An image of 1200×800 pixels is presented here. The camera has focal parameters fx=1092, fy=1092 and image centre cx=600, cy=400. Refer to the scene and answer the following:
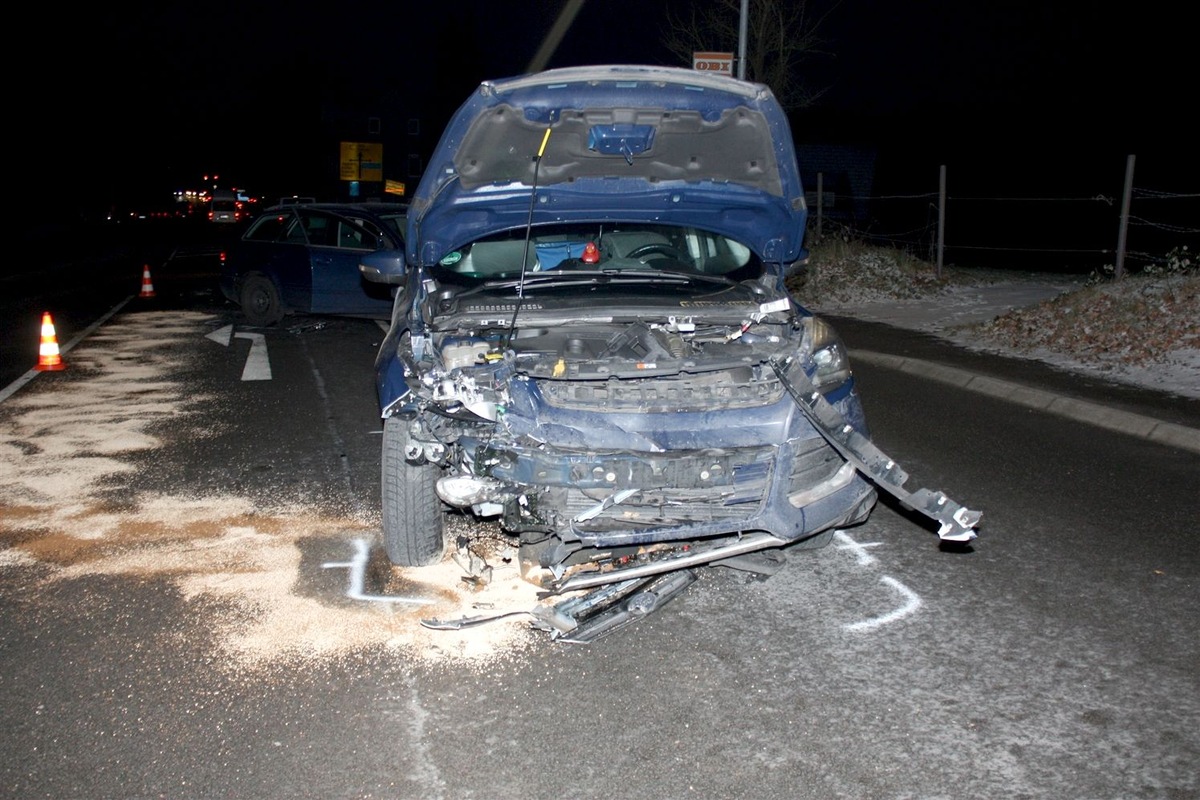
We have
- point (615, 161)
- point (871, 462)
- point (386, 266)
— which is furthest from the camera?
point (386, 266)

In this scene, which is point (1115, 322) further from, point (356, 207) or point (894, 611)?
point (356, 207)

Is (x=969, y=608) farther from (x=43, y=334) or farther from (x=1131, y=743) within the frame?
(x=43, y=334)

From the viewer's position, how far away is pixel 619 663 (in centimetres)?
414

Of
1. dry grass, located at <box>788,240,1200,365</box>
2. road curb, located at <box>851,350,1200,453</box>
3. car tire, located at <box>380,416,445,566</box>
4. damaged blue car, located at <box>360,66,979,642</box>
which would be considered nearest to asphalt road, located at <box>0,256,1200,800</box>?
car tire, located at <box>380,416,445,566</box>

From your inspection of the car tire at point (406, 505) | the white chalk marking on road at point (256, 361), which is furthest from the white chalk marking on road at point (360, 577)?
the white chalk marking on road at point (256, 361)

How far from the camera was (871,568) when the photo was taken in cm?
521

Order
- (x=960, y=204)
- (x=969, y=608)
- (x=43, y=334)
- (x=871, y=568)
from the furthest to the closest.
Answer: (x=960, y=204)
(x=43, y=334)
(x=871, y=568)
(x=969, y=608)

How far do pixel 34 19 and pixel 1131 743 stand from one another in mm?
49090

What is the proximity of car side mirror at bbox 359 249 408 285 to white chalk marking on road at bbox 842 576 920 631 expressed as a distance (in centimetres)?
322

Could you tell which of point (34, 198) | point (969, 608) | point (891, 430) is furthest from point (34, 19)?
point (969, 608)

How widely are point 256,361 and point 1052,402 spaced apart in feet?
25.7

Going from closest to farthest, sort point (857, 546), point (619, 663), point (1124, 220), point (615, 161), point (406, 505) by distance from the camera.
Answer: point (619, 663)
point (406, 505)
point (857, 546)
point (615, 161)
point (1124, 220)

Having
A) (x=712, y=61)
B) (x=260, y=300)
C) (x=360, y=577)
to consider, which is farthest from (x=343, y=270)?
(x=360, y=577)

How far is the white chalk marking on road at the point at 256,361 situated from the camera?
10.7 meters
